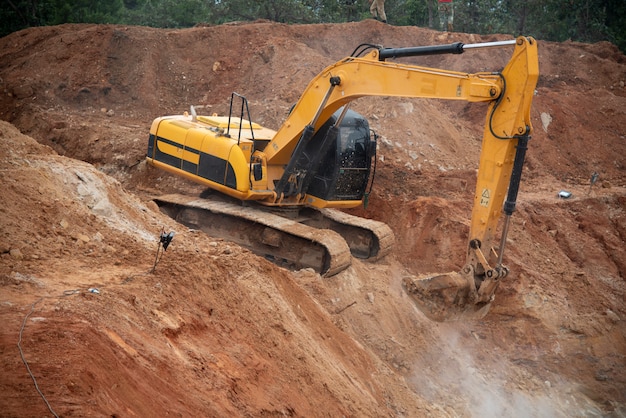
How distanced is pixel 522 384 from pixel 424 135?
805cm

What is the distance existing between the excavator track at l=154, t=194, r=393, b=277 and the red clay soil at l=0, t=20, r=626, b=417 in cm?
46

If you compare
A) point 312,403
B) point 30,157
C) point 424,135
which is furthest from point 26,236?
point 424,135

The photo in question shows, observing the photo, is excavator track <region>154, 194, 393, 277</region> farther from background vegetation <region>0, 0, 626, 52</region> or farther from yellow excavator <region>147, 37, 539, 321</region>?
background vegetation <region>0, 0, 626, 52</region>

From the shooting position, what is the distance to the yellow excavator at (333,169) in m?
8.38

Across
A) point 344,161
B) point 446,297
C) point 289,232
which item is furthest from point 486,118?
point 289,232

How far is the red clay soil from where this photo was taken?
17.8 feet

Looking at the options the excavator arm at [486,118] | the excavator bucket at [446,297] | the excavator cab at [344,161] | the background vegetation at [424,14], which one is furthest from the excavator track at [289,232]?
the background vegetation at [424,14]

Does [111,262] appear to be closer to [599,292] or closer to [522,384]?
[522,384]

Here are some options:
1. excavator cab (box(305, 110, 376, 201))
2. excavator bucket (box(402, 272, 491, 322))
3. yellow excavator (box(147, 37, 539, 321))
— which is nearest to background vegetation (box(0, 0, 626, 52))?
yellow excavator (box(147, 37, 539, 321))

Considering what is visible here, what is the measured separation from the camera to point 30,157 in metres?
8.85

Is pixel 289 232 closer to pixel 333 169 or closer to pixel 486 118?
pixel 333 169

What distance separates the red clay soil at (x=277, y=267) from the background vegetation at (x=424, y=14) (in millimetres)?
4207

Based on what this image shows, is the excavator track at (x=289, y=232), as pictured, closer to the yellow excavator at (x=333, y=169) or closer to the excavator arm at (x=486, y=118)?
the yellow excavator at (x=333, y=169)

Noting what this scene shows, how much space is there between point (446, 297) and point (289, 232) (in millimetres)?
2758
